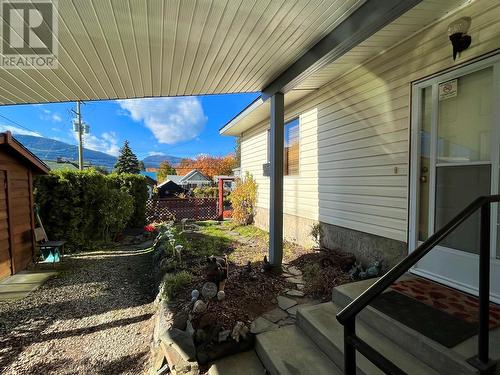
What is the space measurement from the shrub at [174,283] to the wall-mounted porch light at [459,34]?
4220 mm

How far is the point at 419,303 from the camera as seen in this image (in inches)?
95.0

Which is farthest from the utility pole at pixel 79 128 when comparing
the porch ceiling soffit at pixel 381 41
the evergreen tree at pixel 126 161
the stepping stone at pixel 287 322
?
the evergreen tree at pixel 126 161

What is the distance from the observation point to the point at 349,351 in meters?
1.27

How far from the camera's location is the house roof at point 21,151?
5.00 meters

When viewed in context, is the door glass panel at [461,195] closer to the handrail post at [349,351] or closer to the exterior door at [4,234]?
the handrail post at [349,351]

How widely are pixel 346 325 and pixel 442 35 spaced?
3300 mm

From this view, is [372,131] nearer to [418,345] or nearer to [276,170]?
[276,170]

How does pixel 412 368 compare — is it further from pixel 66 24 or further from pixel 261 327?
pixel 66 24

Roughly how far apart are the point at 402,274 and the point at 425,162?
2.43 metres

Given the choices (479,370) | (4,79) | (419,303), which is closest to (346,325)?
(479,370)

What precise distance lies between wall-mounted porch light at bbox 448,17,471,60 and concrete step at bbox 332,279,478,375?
2665 millimetres

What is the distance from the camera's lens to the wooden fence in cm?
1172

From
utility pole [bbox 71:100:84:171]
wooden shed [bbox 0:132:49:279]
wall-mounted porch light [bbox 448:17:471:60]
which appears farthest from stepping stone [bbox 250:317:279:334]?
utility pole [bbox 71:100:84:171]

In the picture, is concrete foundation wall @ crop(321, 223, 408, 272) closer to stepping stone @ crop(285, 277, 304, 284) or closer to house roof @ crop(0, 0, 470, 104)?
stepping stone @ crop(285, 277, 304, 284)
